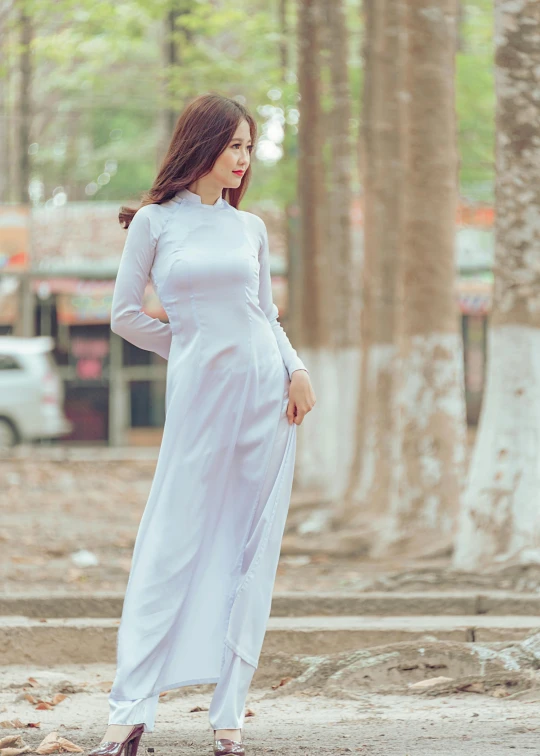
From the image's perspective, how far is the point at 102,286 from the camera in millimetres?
26234

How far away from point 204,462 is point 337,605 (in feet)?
8.60

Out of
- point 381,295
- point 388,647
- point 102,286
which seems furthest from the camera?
point 102,286

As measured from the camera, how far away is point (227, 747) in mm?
3818

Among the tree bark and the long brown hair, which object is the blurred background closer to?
the tree bark

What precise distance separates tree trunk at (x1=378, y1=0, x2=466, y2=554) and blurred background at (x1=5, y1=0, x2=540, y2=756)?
2 cm

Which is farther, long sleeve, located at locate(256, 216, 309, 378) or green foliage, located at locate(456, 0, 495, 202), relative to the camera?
green foliage, located at locate(456, 0, 495, 202)

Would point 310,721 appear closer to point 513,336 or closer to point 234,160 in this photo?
point 234,160

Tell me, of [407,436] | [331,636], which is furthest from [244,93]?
[331,636]

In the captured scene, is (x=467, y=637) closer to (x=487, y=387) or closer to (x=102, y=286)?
(x=487, y=387)

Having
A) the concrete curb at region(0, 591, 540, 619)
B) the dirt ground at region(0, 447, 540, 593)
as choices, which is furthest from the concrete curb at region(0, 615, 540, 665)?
the dirt ground at region(0, 447, 540, 593)

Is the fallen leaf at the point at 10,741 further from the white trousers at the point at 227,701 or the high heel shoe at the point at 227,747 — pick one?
the high heel shoe at the point at 227,747

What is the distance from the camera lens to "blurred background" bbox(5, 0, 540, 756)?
7289 mm

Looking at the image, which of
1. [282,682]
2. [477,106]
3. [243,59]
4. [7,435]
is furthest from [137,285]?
[7,435]

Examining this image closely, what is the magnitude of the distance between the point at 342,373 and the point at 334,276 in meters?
1.07
